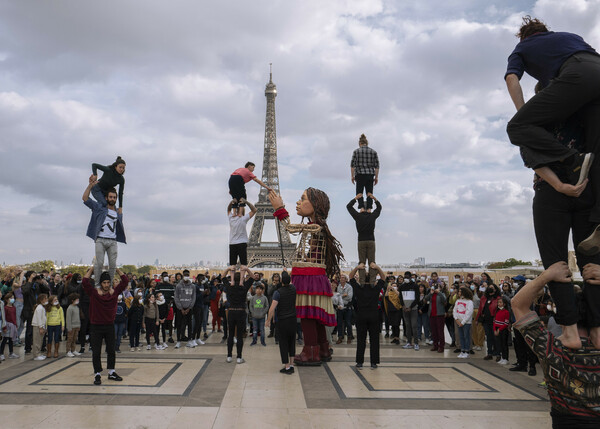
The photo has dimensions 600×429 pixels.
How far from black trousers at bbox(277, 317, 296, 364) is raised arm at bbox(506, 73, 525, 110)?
661 cm

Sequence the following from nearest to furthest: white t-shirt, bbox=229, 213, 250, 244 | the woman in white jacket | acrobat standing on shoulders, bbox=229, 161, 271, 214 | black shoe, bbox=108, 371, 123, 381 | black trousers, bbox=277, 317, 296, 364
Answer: black shoe, bbox=108, 371, 123, 381
black trousers, bbox=277, 317, 296, 364
acrobat standing on shoulders, bbox=229, 161, 271, 214
white t-shirt, bbox=229, 213, 250, 244
the woman in white jacket

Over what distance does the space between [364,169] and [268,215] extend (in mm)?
42532

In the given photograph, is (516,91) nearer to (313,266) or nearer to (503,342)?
(313,266)

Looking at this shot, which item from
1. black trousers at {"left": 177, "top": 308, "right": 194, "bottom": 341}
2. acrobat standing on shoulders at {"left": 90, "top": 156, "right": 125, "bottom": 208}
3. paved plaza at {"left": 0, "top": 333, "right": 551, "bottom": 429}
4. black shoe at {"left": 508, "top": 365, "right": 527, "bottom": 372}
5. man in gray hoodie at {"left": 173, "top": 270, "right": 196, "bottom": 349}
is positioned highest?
acrobat standing on shoulders at {"left": 90, "top": 156, "right": 125, "bottom": 208}

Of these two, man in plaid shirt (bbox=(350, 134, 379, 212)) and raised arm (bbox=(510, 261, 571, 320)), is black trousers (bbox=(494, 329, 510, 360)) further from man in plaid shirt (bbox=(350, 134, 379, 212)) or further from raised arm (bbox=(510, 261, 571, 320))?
raised arm (bbox=(510, 261, 571, 320))

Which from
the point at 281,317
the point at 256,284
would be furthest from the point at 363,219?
the point at 256,284

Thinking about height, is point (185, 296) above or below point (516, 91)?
below

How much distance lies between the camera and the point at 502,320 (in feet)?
30.4

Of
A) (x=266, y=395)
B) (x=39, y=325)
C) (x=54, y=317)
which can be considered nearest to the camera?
(x=266, y=395)

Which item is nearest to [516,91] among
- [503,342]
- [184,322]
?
[503,342]

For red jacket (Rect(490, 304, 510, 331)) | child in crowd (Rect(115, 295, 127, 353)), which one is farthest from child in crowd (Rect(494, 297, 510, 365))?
child in crowd (Rect(115, 295, 127, 353))

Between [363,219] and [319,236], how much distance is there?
986 millimetres

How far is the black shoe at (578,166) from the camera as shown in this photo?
6.21 feet

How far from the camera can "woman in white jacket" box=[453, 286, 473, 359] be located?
10078 mm
